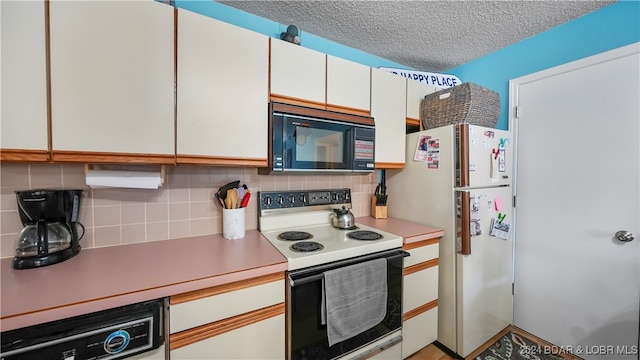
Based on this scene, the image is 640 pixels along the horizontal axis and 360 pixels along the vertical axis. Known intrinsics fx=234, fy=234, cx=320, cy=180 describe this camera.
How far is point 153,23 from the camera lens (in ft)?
3.53

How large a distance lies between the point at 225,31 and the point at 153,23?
32 cm

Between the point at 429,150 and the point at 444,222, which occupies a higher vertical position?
the point at 429,150

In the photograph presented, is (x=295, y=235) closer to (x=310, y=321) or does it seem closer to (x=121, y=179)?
(x=310, y=321)

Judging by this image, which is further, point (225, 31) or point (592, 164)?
point (592, 164)

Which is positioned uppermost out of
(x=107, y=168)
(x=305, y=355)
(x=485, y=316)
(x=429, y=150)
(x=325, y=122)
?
(x=325, y=122)

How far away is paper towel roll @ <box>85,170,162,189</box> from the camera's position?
111 cm

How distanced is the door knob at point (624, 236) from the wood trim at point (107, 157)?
8.66ft

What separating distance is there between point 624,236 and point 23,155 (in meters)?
3.10

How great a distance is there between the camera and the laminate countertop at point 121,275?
0.72 m

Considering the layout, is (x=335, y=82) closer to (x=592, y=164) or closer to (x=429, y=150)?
(x=429, y=150)

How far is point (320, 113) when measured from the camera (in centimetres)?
149

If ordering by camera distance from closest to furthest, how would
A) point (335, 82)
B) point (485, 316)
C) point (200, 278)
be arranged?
1. point (200, 278)
2. point (335, 82)
3. point (485, 316)

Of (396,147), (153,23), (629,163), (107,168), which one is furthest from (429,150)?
(107,168)

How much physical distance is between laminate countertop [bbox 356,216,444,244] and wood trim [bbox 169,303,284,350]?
889 millimetres
